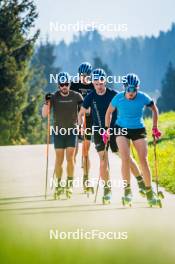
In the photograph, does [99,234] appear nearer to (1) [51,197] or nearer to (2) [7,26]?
(1) [51,197]

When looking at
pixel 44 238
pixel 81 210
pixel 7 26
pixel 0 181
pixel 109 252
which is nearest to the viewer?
pixel 109 252

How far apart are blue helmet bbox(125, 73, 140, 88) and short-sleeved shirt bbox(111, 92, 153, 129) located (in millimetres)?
255

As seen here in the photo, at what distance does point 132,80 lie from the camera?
10.8m

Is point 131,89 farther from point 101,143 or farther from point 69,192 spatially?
point 69,192

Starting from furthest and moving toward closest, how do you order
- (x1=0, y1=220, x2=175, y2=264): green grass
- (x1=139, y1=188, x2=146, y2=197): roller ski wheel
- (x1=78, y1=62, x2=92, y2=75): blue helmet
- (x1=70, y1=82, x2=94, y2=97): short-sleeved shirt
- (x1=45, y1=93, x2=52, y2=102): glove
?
(x1=70, y1=82, x2=94, y2=97): short-sleeved shirt, (x1=45, y1=93, x2=52, y2=102): glove, (x1=139, y1=188, x2=146, y2=197): roller ski wheel, (x1=78, y1=62, x2=92, y2=75): blue helmet, (x1=0, y1=220, x2=175, y2=264): green grass

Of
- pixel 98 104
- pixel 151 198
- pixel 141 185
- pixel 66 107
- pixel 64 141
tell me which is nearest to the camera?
pixel 151 198

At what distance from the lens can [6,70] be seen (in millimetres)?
20891

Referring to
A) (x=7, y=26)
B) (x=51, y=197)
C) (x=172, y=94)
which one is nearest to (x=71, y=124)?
(x=51, y=197)

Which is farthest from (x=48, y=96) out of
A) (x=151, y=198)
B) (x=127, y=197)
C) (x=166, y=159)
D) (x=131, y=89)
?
(x=166, y=159)

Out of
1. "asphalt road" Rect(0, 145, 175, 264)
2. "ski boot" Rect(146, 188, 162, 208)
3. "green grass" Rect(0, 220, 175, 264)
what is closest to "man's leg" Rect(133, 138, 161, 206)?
"ski boot" Rect(146, 188, 162, 208)

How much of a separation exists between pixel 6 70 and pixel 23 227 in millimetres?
11108

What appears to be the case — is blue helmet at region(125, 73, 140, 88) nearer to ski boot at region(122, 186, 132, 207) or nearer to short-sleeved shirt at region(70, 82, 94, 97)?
ski boot at region(122, 186, 132, 207)

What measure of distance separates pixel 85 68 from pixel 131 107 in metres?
1.14

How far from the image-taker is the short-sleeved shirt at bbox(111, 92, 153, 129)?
11.1 metres
